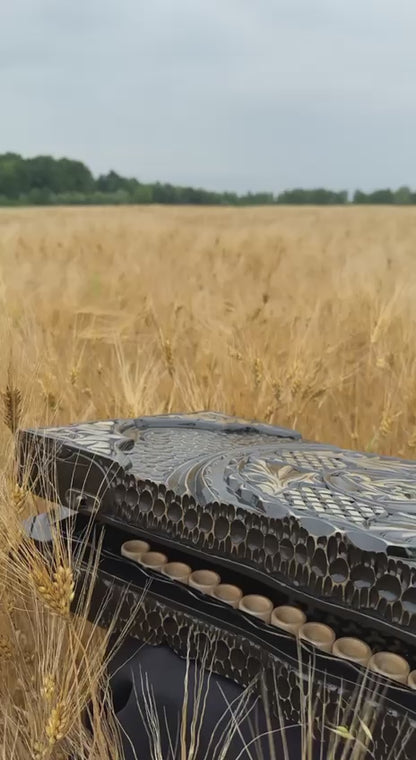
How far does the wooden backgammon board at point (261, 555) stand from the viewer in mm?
502

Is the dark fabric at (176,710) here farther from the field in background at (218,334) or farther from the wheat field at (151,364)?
the field in background at (218,334)

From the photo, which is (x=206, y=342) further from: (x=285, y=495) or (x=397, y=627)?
(x=397, y=627)

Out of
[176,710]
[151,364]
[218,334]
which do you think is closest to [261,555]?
[176,710]

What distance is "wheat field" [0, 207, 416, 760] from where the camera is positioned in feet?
2.07

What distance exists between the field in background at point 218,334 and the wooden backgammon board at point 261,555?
10.7 inches

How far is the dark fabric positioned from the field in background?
0.40 m

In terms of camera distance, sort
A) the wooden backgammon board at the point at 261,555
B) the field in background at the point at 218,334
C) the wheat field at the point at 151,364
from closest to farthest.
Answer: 1. the wooden backgammon board at the point at 261,555
2. the wheat field at the point at 151,364
3. the field in background at the point at 218,334

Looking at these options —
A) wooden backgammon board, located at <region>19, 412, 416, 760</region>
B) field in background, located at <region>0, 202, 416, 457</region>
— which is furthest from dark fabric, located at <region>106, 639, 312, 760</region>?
field in background, located at <region>0, 202, 416, 457</region>

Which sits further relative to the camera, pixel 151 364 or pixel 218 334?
pixel 218 334

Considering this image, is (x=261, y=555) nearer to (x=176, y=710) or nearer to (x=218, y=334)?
(x=176, y=710)

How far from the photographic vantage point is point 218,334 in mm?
1526

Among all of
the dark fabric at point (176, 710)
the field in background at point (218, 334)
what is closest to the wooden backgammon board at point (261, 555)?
the dark fabric at point (176, 710)

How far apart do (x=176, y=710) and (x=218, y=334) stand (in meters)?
0.98

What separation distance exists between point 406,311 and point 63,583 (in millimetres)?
1397
